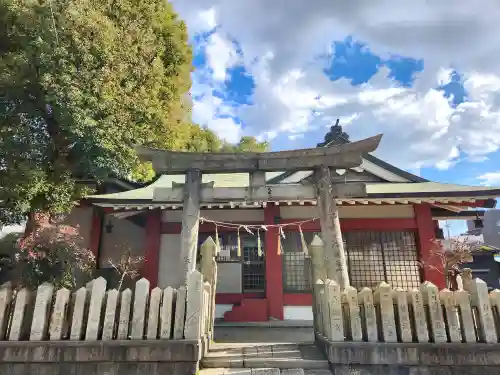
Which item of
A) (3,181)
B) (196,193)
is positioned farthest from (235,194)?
(3,181)

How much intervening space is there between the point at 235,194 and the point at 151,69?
23.0ft

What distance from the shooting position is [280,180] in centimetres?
1298

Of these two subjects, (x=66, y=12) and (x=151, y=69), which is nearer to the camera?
(x=66, y=12)

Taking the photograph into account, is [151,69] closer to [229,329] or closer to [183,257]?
[183,257]

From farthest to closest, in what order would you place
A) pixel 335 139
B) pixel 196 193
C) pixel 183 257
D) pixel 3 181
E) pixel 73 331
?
pixel 335 139, pixel 3 181, pixel 196 193, pixel 183 257, pixel 73 331

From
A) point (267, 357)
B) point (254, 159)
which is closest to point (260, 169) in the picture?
point (254, 159)

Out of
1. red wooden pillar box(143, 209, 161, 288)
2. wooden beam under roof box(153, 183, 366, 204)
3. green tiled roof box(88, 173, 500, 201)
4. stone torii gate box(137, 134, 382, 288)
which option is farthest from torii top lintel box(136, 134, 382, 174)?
red wooden pillar box(143, 209, 161, 288)

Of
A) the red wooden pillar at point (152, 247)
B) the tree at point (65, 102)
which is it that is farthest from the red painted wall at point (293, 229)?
the tree at point (65, 102)

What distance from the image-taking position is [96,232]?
43.5 feet

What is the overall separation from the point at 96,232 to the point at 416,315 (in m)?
11.7

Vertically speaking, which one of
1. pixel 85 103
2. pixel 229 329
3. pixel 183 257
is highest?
A: pixel 85 103

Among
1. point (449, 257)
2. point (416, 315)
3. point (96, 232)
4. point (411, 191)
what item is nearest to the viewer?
point (416, 315)

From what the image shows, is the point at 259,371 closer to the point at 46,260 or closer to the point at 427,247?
the point at 46,260

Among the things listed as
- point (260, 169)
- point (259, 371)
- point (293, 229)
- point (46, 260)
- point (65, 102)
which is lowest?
point (259, 371)
